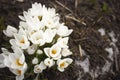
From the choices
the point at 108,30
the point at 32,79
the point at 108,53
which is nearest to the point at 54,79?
the point at 32,79

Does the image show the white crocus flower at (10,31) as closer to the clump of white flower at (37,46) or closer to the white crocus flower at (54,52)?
the clump of white flower at (37,46)

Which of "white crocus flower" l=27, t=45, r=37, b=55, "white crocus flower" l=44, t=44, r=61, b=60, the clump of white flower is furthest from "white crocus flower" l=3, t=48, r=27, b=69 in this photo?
"white crocus flower" l=44, t=44, r=61, b=60

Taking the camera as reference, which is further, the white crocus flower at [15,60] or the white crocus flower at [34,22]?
the white crocus flower at [34,22]

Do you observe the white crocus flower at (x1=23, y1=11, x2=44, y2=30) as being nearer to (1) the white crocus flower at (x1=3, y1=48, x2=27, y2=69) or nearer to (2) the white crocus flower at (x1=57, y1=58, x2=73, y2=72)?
(1) the white crocus flower at (x1=3, y1=48, x2=27, y2=69)

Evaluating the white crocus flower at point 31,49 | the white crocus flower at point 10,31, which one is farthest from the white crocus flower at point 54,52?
the white crocus flower at point 10,31

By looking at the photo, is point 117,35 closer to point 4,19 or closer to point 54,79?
point 54,79

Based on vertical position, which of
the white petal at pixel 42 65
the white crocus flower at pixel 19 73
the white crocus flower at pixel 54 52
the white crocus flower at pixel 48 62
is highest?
the white crocus flower at pixel 54 52
